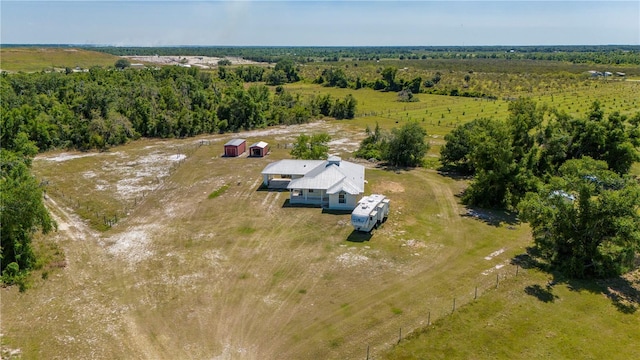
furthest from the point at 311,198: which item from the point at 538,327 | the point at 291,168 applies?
the point at 538,327

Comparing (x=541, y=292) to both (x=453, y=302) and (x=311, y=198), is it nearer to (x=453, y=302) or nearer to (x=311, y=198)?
(x=453, y=302)

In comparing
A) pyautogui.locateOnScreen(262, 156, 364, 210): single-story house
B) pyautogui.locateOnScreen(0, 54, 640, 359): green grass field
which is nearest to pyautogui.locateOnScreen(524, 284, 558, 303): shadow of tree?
pyautogui.locateOnScreen(0, 54, 640, 359): green grass field

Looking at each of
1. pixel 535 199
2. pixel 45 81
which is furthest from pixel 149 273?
pixel 45 81

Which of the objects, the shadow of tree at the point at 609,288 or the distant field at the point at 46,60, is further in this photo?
the distant field at the point at 46,60

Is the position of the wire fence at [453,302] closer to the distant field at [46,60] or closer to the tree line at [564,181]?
the tree line at [564,181]

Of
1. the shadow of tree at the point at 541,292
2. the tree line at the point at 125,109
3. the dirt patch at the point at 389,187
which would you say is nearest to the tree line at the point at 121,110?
the tree line at the point at 125,109
